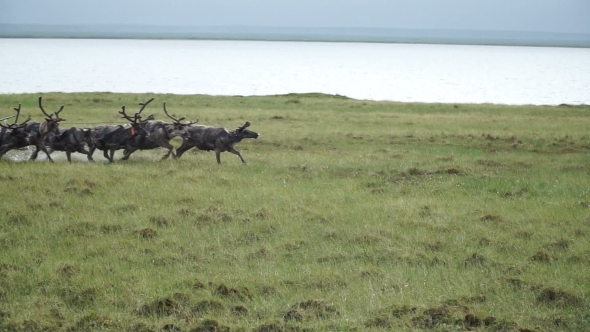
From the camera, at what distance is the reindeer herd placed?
71.1 feet

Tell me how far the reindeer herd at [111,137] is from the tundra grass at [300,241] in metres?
0.52

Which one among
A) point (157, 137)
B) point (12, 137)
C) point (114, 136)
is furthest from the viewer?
point (157, 137)

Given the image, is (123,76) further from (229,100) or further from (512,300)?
(512,300)

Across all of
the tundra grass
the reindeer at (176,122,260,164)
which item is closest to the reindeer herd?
the reindeer at (176,122,260,164)

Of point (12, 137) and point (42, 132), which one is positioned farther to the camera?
point (42, 132)

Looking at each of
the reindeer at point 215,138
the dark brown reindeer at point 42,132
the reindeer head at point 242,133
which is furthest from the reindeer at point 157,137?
the dark brown reindeer at point 42,132

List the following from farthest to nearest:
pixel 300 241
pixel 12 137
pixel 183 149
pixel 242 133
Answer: pixel 183 149, pixel 242 133, pixel 12 137, pixel 300 241

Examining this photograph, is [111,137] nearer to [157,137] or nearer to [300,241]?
[157,137]

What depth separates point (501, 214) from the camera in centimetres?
1522

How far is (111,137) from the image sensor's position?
2200 centimetres

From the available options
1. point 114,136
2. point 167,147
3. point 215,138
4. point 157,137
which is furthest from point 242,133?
point 114,136

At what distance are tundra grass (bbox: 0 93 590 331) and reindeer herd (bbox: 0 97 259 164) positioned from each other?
522 mm

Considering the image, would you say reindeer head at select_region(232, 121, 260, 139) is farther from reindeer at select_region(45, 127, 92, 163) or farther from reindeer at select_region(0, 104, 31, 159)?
reindeer at select_region(0, 104, 31, 159)

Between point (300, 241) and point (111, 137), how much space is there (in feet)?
33.5
